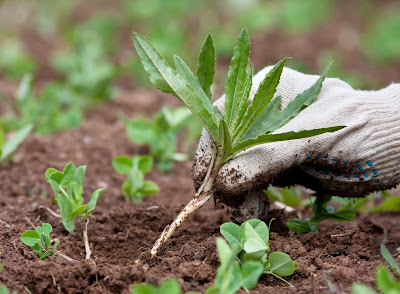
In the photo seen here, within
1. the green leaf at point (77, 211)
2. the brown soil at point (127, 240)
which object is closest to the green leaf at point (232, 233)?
the brown soil at point (127, 240)

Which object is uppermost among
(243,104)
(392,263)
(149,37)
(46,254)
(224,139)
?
(149,37)

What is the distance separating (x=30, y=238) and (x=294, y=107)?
1.02 meters

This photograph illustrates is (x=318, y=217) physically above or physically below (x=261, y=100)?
below

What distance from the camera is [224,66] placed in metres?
5.79

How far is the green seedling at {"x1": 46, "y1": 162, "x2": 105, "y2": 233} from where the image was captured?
2197 mm

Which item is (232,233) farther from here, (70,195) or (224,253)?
(70,195)

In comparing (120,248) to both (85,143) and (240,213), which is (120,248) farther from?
(85,143)

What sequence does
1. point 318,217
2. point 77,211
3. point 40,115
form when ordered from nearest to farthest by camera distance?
1. point 77,211
2. point 318,217
3. point 40,115

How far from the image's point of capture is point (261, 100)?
6.65ft

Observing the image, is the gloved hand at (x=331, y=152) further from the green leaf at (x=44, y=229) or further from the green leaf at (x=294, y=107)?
the green leaf at (x=44, y=229)

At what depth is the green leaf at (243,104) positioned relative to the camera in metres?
2.05

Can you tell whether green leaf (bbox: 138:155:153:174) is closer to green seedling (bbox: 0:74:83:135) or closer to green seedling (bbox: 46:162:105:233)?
green seedling (bbox: 46:162:105:233)

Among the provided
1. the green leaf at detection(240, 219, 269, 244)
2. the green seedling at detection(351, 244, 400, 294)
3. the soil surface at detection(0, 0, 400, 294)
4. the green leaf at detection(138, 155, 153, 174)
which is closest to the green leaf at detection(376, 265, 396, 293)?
the green seedling at detection(351, 244, 400, 294)

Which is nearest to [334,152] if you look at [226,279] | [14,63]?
[226,279]
